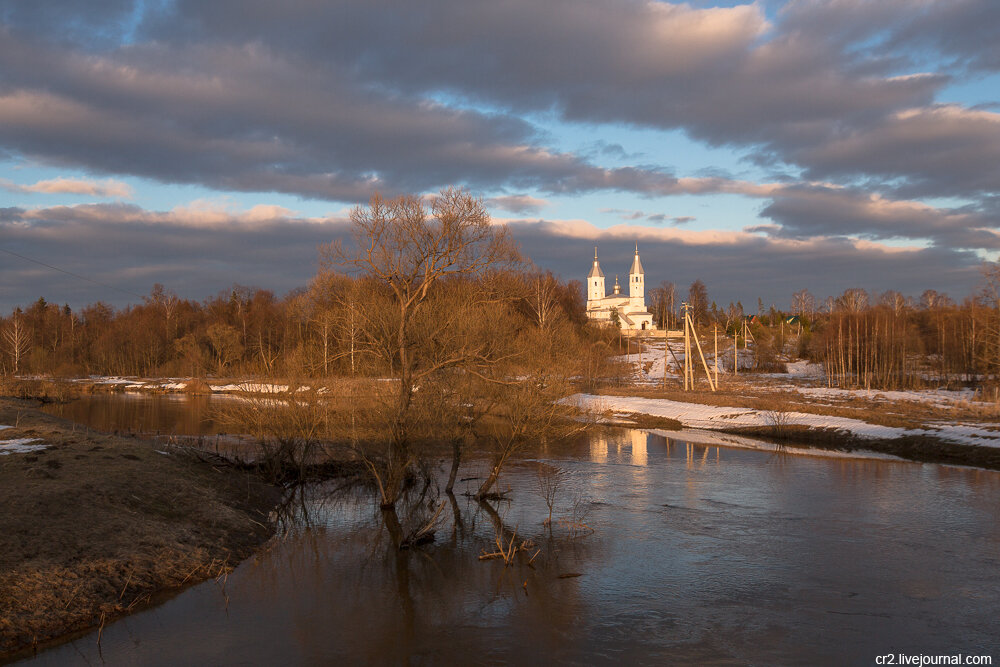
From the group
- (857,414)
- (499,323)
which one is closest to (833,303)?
(857,414)

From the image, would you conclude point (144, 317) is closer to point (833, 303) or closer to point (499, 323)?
point (499, 323)

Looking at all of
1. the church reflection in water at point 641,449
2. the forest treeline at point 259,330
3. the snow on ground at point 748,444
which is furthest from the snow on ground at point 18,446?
the snow on ground at point 748,444

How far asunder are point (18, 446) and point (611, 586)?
15401 mm

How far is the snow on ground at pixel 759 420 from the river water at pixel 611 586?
7.19 metres

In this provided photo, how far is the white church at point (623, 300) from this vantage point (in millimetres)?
120688

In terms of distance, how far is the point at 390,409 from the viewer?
16812mm

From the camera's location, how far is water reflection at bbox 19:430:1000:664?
383 inches

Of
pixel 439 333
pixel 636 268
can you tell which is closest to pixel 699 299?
pixel 636 268

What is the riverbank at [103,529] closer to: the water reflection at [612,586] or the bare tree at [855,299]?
the water reflection at [612,586]

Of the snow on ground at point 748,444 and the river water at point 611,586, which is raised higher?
the river water at point 611,586

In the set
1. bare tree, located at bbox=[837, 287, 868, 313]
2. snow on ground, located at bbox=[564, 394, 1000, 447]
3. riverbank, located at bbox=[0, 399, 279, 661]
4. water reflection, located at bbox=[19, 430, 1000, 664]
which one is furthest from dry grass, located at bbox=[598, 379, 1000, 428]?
bare tree, located at bbox=[837, 287, 868, 313]

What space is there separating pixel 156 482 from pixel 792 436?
26336 mm

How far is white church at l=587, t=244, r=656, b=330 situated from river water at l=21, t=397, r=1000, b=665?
9427 cm

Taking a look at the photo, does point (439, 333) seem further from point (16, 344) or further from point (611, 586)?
point (16, 344)
